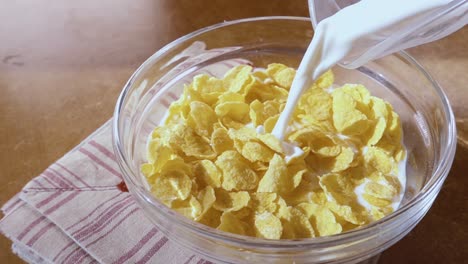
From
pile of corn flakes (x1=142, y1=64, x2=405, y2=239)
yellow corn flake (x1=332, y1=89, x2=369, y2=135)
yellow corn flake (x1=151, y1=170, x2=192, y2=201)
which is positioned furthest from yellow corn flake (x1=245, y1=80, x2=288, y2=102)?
yellow corn flake (x1=151, y1=170, x2=192, y2=201)

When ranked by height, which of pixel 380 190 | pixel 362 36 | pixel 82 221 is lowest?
pixel 82 221

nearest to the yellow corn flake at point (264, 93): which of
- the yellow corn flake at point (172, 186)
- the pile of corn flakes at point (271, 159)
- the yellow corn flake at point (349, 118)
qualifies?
the pile of corn flakes at point (271, 159)

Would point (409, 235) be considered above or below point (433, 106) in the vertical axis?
below

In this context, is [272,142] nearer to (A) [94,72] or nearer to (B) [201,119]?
(B) [201,119]

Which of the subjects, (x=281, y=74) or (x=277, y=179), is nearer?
(x=277, y=179)

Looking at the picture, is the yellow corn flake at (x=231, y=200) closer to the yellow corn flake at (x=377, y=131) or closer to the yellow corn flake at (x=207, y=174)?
the yellow corn flake at (x=207, y=174)

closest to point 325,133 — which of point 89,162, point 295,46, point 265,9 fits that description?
point 295,46

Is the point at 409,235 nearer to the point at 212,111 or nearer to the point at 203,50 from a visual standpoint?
the point at 212,111

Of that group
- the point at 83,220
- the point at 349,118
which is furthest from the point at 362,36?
the point at 83,220
